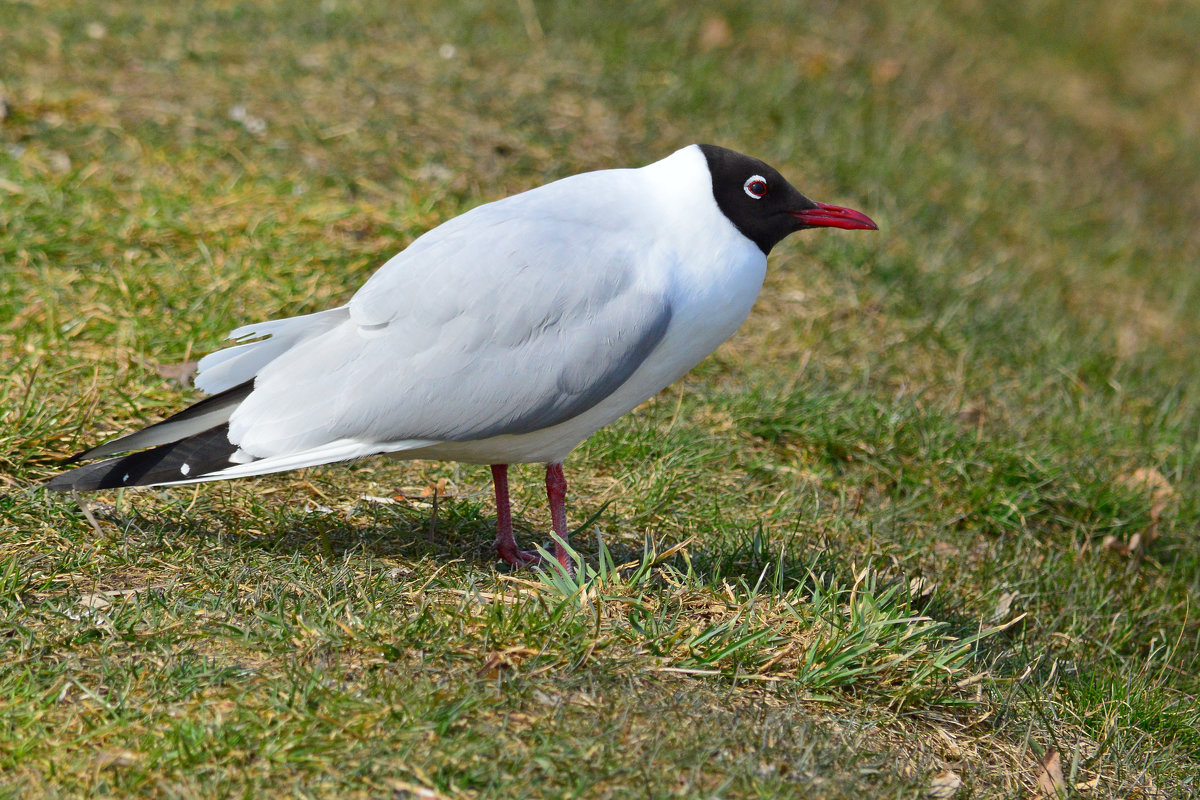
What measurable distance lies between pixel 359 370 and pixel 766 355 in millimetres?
2363

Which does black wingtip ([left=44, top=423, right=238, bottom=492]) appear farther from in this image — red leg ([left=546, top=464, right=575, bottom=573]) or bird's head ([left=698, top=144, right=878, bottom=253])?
bird's head ([left=698, top=144, right=878, bottom=253])

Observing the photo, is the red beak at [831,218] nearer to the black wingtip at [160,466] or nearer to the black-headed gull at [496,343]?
the black-headed gull at [496,343]

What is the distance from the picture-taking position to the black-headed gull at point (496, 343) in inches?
120

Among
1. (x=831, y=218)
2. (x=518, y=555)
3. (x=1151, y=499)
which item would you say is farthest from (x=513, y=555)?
(x=1151, y=499)

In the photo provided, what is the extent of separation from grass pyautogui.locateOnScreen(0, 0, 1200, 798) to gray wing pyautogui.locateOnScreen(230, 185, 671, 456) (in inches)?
15.4

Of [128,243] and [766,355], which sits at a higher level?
[128,243]

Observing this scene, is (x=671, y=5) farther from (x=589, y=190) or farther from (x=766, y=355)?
(x=589, y=190)

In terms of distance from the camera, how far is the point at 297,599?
2.97 m

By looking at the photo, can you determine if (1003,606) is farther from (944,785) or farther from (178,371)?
(178,371)

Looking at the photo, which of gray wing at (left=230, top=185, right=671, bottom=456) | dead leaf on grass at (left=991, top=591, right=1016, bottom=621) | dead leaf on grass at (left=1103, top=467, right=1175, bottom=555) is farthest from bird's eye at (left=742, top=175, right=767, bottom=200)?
dead leaf on grass at (left=1103, top=467, right=1175, bottom=555)

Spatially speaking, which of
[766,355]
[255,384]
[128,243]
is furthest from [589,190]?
[128,243]

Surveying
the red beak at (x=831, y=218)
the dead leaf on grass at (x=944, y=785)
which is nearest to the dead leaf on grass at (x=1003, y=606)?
the dead leaf on grass at (x=944, y=785)

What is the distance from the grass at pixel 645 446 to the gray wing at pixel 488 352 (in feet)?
1.28

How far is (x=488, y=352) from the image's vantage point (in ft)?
10.1
